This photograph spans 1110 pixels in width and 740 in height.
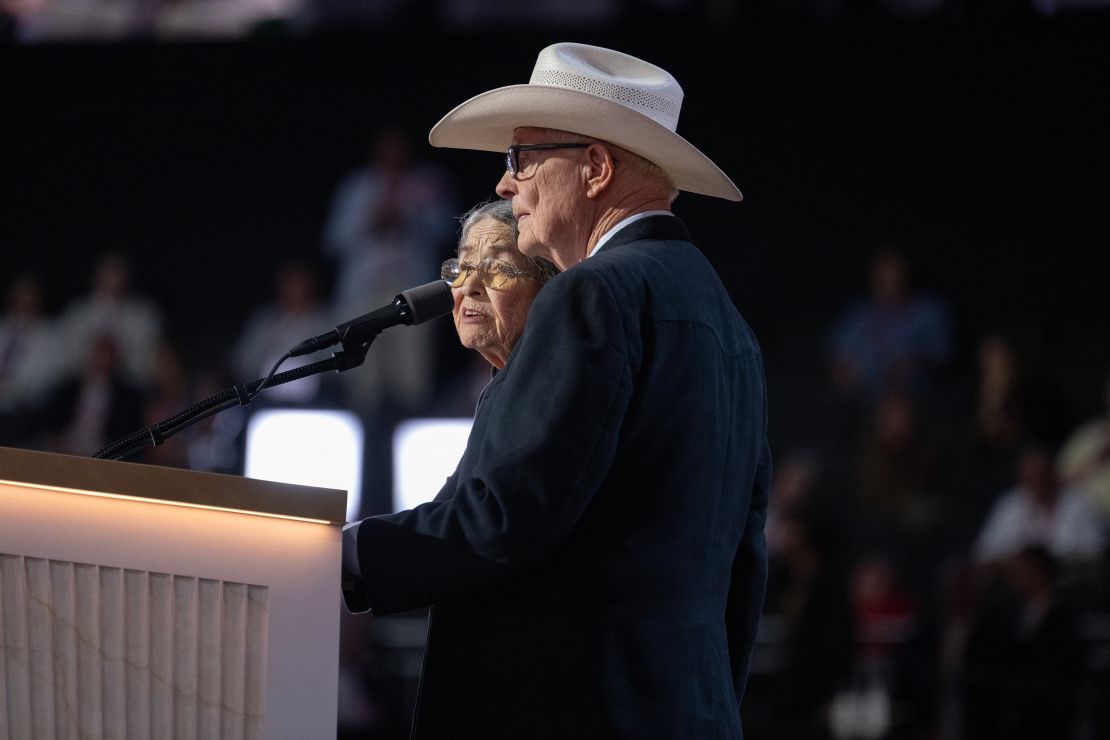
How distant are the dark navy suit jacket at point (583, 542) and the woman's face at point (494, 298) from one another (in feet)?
2.42

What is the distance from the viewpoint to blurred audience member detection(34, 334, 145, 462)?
27.7ft

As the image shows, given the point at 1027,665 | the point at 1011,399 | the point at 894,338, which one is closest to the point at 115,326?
the point at 894,338

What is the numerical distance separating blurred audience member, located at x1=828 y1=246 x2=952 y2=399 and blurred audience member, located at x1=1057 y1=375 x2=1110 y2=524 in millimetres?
815

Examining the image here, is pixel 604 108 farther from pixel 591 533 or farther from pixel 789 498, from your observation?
pixel 789 498

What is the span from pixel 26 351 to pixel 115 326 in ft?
1.74

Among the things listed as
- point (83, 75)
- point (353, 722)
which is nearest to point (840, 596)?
point (353, 722)

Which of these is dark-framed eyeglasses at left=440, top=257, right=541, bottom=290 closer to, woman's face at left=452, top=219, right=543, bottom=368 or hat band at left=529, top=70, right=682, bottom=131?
woman's face at left=452, top=219, right=543, bottom=368

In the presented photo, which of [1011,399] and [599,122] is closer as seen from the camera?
[599,122]

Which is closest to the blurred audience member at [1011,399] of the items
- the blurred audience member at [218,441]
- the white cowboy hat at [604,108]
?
the blurred audience member at [218,441]

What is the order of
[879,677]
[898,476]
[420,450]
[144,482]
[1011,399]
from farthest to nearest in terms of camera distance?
[420,450]
[898,476]
[1011,399]
[879,677]
[144,482]

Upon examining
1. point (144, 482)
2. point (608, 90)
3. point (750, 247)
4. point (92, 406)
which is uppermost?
point (608, 90)

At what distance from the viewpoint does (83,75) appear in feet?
32.6

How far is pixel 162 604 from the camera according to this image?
1.91 meters

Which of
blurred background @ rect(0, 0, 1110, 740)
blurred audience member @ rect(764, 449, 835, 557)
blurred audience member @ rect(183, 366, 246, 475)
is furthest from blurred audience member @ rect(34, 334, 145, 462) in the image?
blurred audience member @ rect(764, 449, 835, 557)
